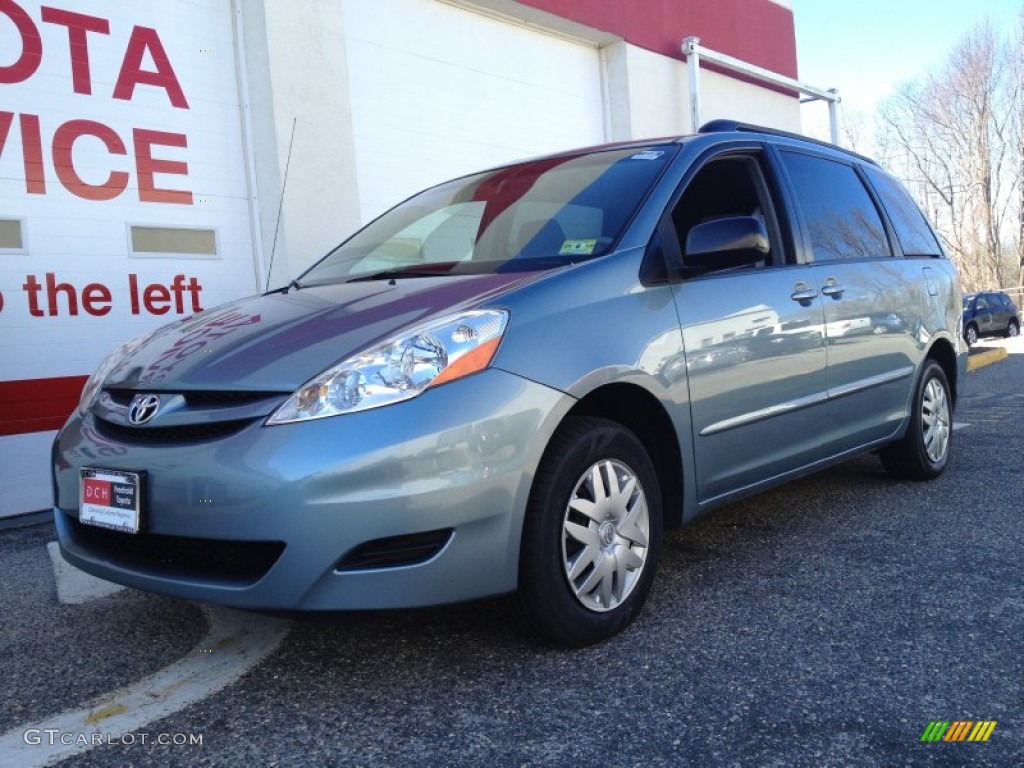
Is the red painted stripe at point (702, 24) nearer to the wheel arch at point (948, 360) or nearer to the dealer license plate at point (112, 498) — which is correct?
the wheel arch at point (948, 360)

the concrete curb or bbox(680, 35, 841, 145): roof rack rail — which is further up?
bbox(680, 35, 841, 145): roof rack rail

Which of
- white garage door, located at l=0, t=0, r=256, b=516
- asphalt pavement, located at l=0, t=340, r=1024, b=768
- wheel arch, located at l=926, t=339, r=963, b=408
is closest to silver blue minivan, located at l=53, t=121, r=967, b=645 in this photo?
asphalt pavement, located at l=0, t=340, r=1024, b=768

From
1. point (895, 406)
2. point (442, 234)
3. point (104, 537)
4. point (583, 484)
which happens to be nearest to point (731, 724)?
point (583, 484)

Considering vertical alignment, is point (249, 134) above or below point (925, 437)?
above

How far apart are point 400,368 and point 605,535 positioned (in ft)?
2.57

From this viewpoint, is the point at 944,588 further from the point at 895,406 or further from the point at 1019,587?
the point at 895,406

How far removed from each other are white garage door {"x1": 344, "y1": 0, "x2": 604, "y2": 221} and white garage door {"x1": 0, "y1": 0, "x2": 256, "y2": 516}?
1203mm

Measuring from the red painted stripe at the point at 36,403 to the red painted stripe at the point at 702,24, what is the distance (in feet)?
18.3

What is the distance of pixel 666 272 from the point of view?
2.96 metres

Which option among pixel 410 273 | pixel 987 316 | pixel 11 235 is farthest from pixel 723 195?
pixel 987 316

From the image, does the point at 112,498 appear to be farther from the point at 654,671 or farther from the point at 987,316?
the point at 987,316

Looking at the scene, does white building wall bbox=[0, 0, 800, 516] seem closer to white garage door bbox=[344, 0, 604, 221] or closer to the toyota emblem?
white garage door bbox=[344, 0, 604, 221]

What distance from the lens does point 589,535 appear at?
2.57 m

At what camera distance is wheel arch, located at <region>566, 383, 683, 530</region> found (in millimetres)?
2744
